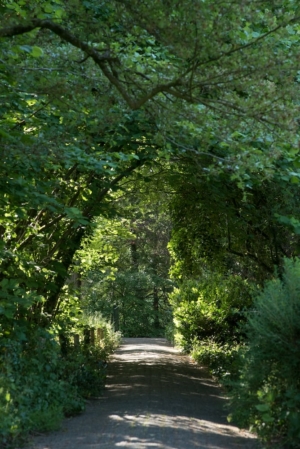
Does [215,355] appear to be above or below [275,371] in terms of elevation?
above

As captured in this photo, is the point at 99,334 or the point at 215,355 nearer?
the point at 215,355

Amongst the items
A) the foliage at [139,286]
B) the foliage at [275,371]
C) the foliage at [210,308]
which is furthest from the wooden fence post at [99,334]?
the foliage at [139,286]

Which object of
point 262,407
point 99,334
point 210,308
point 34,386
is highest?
point 210,308

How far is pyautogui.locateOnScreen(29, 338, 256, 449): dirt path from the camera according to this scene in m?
8.36

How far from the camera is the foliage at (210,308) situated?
19.5 metres

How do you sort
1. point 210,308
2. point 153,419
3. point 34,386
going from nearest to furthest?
point 34,386
point 153,419
point 210,308

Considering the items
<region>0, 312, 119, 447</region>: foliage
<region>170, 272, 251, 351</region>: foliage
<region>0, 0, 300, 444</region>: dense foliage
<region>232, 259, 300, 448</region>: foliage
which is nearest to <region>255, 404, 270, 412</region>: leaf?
<region>232, 259, 300, 448</region>: foliage

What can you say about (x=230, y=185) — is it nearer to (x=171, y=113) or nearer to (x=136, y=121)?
(x=136, y=121)

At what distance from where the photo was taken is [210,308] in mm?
20250

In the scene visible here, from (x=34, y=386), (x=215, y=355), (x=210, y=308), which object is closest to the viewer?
(x=34, y=386)

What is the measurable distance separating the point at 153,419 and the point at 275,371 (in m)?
2.48

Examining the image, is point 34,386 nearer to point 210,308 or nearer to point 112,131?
point 112,131

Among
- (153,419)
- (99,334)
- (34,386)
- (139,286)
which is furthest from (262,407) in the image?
(139,286)

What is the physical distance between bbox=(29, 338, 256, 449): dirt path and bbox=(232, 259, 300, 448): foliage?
0.53m
